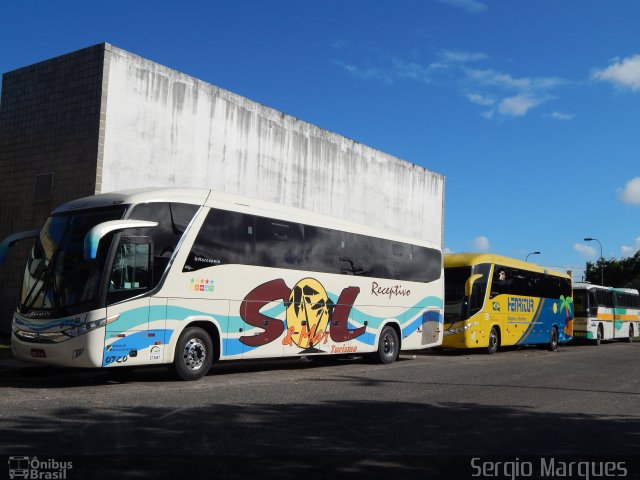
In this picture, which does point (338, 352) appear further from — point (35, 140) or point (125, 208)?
point (35, 140)

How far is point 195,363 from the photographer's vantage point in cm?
1184

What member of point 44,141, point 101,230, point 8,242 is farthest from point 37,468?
point 44,141

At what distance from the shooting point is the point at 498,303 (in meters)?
22.9

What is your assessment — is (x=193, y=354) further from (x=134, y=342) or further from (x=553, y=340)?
(x=553, y=340)

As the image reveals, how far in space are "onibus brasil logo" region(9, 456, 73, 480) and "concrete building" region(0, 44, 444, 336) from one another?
11874mm

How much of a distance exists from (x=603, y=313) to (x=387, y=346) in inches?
832

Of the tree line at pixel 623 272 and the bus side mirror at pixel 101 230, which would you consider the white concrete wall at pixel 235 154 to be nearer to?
the bus side mirror at pixel 101 230

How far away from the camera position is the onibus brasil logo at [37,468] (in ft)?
17.0

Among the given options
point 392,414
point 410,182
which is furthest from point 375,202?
point 392,414

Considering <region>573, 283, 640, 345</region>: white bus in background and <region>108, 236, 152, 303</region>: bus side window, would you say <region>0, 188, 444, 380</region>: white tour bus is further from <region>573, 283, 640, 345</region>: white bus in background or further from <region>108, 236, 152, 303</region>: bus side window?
<region>573, 283, 640, 345</region>: white bus in background

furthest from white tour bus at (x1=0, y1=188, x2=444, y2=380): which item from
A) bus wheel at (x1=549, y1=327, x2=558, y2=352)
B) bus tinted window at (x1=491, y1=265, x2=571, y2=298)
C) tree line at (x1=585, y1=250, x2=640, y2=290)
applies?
tree line at (x1=585, y1=250, x2=640, y2=290)

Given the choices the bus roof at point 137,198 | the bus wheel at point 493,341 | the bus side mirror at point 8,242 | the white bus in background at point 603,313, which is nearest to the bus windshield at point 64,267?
the bus roof at point 137,198

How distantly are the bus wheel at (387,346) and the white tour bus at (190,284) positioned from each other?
0.34 m

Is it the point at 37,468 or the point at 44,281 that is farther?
the point at 44,281
